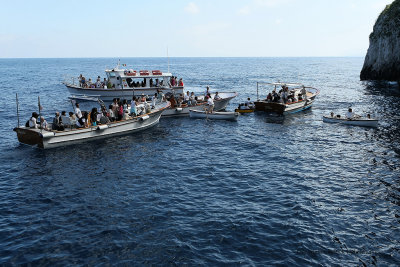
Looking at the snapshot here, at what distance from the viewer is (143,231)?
13141 mm

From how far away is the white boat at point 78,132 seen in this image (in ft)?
77.2

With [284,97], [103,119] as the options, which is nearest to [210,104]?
[284,97]

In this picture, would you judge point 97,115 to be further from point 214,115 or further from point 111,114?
point 214,115

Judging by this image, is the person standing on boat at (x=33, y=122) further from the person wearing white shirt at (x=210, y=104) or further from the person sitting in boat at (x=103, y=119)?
the person wearing white shirt at (x=210, y=104)

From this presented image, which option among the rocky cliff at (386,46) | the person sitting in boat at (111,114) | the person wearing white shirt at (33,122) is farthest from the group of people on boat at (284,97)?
the rocky cliff at (386,46)

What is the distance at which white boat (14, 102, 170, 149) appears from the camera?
926 inches

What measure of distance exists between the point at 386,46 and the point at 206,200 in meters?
59.7

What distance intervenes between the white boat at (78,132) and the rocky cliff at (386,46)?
1966 inches

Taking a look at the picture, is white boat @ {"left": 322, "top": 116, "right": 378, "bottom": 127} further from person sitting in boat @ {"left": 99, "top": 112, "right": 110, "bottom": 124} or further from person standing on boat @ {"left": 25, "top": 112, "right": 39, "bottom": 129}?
person standing on boat @ {"left": 25, "top": 112, "right": 39, "bottom": 129}

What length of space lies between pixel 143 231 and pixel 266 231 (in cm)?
508

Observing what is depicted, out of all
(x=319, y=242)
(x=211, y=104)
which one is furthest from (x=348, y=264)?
(x=211, y=104)

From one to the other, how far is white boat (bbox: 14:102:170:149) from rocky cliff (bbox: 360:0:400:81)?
4994cm

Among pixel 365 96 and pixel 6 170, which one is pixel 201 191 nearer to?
pixel 6 170

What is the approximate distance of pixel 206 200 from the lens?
52.3 ft
